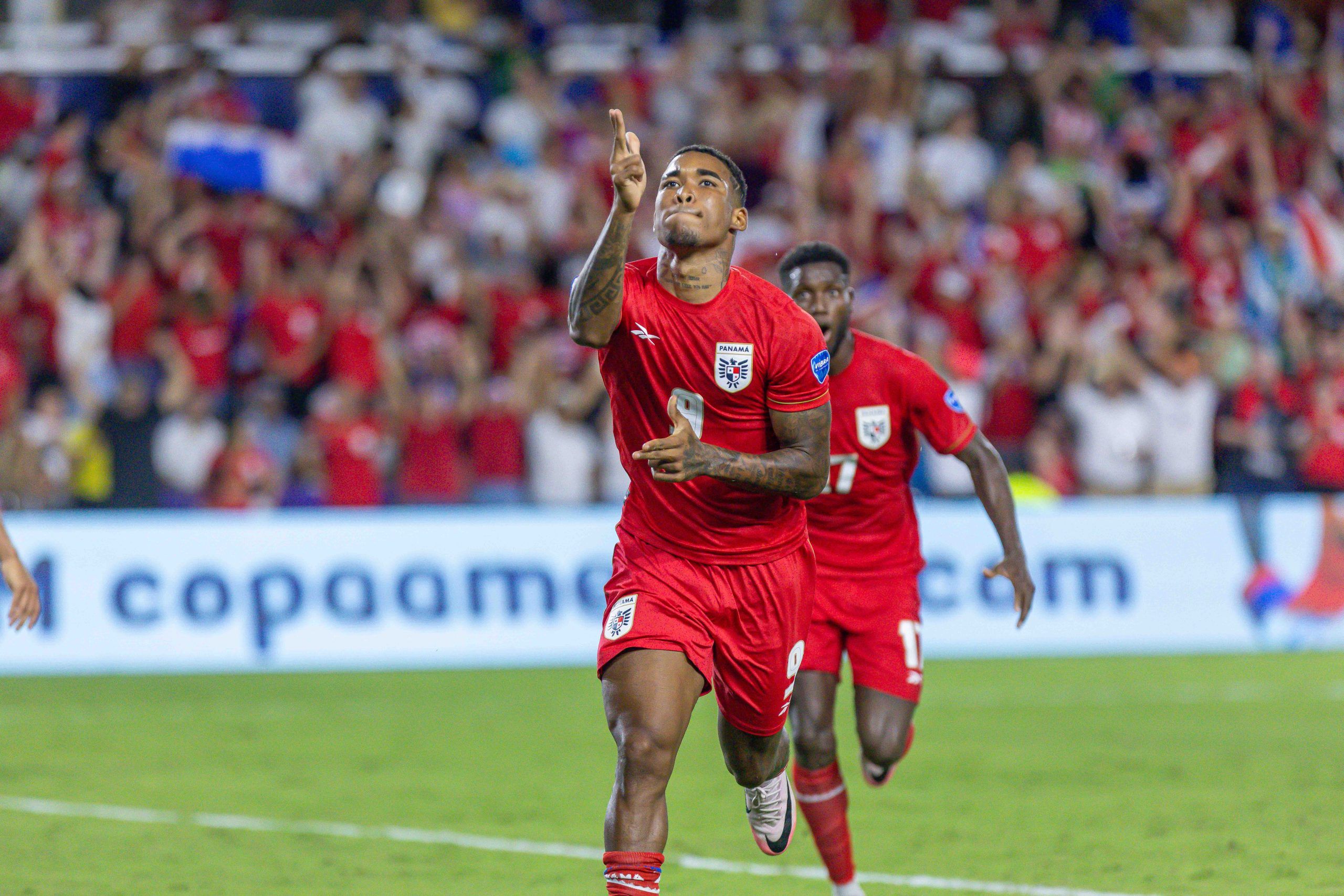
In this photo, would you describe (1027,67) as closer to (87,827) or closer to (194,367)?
(194,367)

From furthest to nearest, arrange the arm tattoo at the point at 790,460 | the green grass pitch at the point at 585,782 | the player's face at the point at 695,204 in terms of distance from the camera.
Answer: the green grass pitch at the point at 585,782 < the player's face at the point at 695,204 < the arm tattoo at the point at 790,460

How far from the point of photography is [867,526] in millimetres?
6973

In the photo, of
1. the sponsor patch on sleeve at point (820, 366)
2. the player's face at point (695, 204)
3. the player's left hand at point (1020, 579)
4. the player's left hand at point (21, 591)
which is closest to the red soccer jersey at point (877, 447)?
the player's left hand at point (1020, 579)

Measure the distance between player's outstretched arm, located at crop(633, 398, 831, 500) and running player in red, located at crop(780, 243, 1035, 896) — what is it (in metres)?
1.43

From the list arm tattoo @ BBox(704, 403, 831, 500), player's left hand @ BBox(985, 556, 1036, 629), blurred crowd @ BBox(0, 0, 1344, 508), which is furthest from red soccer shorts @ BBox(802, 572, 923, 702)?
blurred crowd @ BBox(0, 0, 1344, 508)

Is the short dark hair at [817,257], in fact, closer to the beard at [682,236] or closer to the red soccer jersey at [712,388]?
the red soccer jersey at [712,388]

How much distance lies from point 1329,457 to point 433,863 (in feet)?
36.3

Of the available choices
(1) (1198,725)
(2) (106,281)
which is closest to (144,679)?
(2) (106,281)

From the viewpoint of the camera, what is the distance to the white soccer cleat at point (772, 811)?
5957mm

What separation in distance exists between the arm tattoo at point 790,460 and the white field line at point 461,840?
229cm

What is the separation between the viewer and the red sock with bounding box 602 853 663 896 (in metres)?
4.87

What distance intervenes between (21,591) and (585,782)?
4.04 m

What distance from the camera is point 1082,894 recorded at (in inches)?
257

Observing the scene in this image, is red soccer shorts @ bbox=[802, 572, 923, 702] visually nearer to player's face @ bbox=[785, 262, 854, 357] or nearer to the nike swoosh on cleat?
the nike swoosh on cleat
